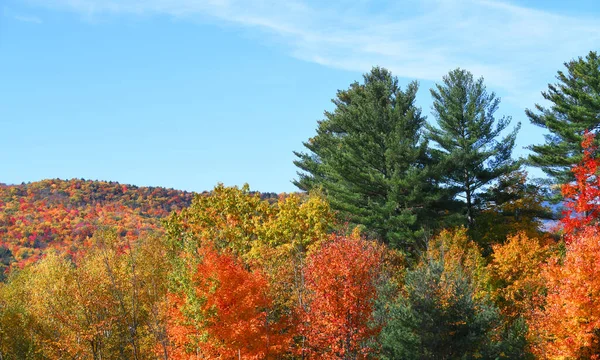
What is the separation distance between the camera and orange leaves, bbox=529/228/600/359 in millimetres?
32500

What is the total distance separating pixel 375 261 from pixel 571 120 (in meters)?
28.2

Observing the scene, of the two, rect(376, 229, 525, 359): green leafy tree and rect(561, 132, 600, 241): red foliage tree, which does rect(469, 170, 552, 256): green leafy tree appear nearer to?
rect(561, 132, 600, 241): red foliage tree

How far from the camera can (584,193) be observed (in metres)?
50.6

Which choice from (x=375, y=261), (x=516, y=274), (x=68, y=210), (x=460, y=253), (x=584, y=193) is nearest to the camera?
(x=375, y=261)

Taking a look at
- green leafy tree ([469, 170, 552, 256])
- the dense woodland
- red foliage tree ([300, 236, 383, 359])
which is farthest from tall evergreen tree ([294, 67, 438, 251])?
red foliage tree ([300, 236, 383, 359])

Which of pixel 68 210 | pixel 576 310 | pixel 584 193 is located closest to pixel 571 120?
pixel 584 193

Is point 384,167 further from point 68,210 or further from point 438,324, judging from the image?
point 68,210

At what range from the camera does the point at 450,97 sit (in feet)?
185

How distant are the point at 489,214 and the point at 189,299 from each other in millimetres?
34599

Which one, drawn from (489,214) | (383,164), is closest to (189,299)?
(383,164)

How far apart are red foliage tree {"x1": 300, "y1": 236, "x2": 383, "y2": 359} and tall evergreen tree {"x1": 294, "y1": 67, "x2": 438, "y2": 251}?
1895cm

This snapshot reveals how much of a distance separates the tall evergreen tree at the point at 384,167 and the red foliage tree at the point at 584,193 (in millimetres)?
10315

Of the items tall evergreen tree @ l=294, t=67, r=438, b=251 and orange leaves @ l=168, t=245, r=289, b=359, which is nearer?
orange leaves @ l=168, t=245, r=289, b=359

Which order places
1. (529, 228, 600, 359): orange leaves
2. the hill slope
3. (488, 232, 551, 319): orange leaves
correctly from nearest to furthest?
(529, 228, 600, 359): orange leaves → (488, 232, 551, 319): orange leaves → the hill slope
